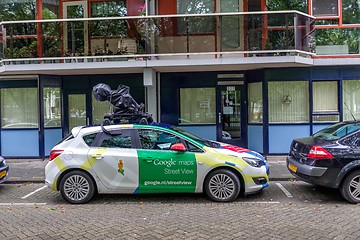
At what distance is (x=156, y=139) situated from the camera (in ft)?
23.1

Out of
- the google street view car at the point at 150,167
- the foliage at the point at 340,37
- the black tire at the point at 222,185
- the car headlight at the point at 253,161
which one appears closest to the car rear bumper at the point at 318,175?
the google street view car at the point at 150,167

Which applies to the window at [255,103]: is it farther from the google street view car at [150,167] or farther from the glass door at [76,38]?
the glass door at [76,38]

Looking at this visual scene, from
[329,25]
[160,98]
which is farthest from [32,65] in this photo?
[329,25]

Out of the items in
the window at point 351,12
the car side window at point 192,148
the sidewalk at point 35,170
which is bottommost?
the sidewalk at point 35,170

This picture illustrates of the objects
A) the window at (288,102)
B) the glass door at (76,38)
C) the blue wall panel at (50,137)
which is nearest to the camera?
the glass door at (76,38)

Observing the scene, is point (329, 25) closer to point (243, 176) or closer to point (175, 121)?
point (175, 121)

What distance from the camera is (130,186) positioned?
273 inches

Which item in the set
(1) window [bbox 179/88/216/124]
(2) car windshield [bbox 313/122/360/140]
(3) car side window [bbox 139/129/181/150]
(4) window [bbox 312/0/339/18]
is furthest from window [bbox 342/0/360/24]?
(3) car side window [bbox 139/129/181/150]

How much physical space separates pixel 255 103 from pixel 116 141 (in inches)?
260

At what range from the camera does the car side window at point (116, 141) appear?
705 cm

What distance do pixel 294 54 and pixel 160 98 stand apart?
469cm

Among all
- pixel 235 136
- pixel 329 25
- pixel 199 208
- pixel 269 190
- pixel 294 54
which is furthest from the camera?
pixel 235 136

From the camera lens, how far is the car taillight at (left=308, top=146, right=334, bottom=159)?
22.1 ft

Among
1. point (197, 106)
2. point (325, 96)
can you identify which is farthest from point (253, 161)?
point (325, 96)
